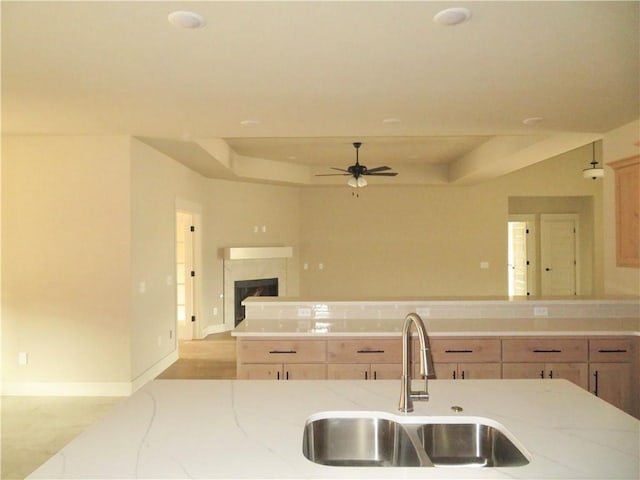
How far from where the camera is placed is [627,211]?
4.27 m

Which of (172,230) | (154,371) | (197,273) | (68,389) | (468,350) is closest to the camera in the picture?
(468,350)

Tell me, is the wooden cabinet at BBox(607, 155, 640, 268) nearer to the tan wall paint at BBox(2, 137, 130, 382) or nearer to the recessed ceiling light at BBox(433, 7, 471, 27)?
the recessed ceiling light at BBox(433, 7, 471, 27)

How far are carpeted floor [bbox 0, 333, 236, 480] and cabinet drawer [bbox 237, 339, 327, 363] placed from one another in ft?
4.94

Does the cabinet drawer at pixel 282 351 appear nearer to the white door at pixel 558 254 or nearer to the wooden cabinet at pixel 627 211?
the wooden cabinet at pixel 627 211

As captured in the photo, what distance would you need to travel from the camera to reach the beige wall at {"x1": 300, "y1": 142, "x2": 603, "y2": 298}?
902 centimetres

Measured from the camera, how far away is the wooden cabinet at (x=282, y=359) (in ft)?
11.0

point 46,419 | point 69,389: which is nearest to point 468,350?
point 46,419

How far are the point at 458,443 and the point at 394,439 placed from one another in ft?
0.70

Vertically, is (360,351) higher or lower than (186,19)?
lower

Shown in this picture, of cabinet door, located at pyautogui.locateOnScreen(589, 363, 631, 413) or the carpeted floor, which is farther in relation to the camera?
cabinet door, located at pyautogui.locateOnScreen(589, 363, 631, 413)

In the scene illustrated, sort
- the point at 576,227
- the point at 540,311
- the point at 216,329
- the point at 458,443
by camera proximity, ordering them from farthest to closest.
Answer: the point at 576,227 → the point at 216,329 → the point at 540,311 → the point at 458,443

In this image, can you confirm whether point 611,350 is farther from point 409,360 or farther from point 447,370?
point 409,360

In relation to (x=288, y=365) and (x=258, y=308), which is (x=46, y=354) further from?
(x=288, y=365)

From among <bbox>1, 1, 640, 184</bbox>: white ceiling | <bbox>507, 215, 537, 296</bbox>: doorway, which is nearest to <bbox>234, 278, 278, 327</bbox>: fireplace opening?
<bbox>1, 1, 640, 184</bbox>: white ceiling
